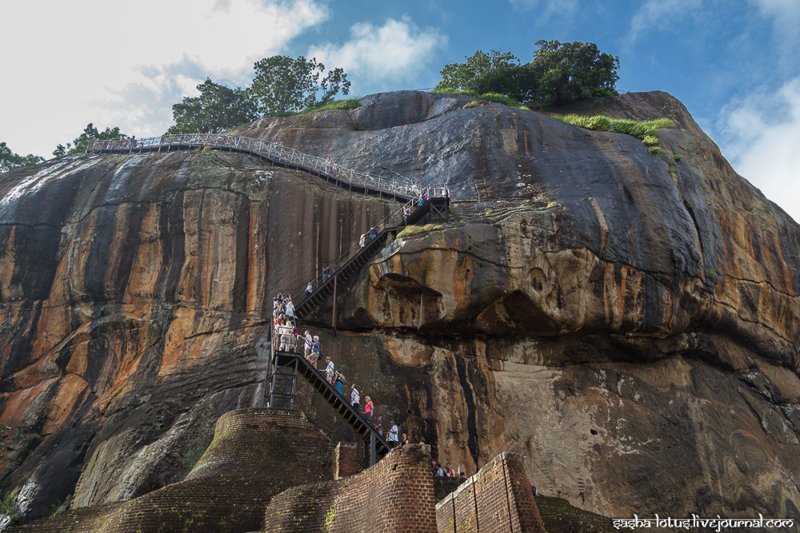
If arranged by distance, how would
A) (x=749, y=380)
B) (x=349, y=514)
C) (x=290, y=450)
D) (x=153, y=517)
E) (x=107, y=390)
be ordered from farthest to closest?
1. (x=749, y=380)
2. (x=107, y=390)
3. (x=290, y=450)
4. (x=153, y=517)
5. (x=349, y=514)

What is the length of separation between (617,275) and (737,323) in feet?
24.2

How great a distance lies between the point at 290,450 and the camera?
18109 millimetres

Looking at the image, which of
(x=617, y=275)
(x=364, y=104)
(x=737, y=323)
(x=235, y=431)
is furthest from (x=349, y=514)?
(x=364, y=104)

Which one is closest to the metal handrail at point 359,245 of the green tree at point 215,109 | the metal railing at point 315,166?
the metal railing at point 315,166

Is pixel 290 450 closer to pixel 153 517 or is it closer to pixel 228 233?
pixel 153 517

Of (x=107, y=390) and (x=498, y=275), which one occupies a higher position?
(x=498, y=275)

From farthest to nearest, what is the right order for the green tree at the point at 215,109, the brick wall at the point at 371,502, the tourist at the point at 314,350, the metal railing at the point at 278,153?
the green tree at the point at 215,109 < the metal railing at the point at 278,153 < the tourist at the point at 314,350 < the brick wall at the point at 371,502

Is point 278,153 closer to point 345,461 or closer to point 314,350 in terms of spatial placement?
point 314,350

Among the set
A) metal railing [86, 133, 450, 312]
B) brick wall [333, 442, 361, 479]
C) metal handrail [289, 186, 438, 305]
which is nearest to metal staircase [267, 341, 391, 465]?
brick wall [333, 442, 361, 479]

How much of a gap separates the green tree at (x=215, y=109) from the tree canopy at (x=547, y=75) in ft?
46.8

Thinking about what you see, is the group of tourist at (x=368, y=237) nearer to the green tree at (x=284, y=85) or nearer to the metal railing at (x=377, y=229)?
the metal railing at (x=377, y=229)

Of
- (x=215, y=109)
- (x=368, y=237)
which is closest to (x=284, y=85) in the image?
(x=215, y=109)

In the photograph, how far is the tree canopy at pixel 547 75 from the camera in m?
43.4

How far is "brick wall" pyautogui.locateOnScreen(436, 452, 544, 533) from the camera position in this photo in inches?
456
